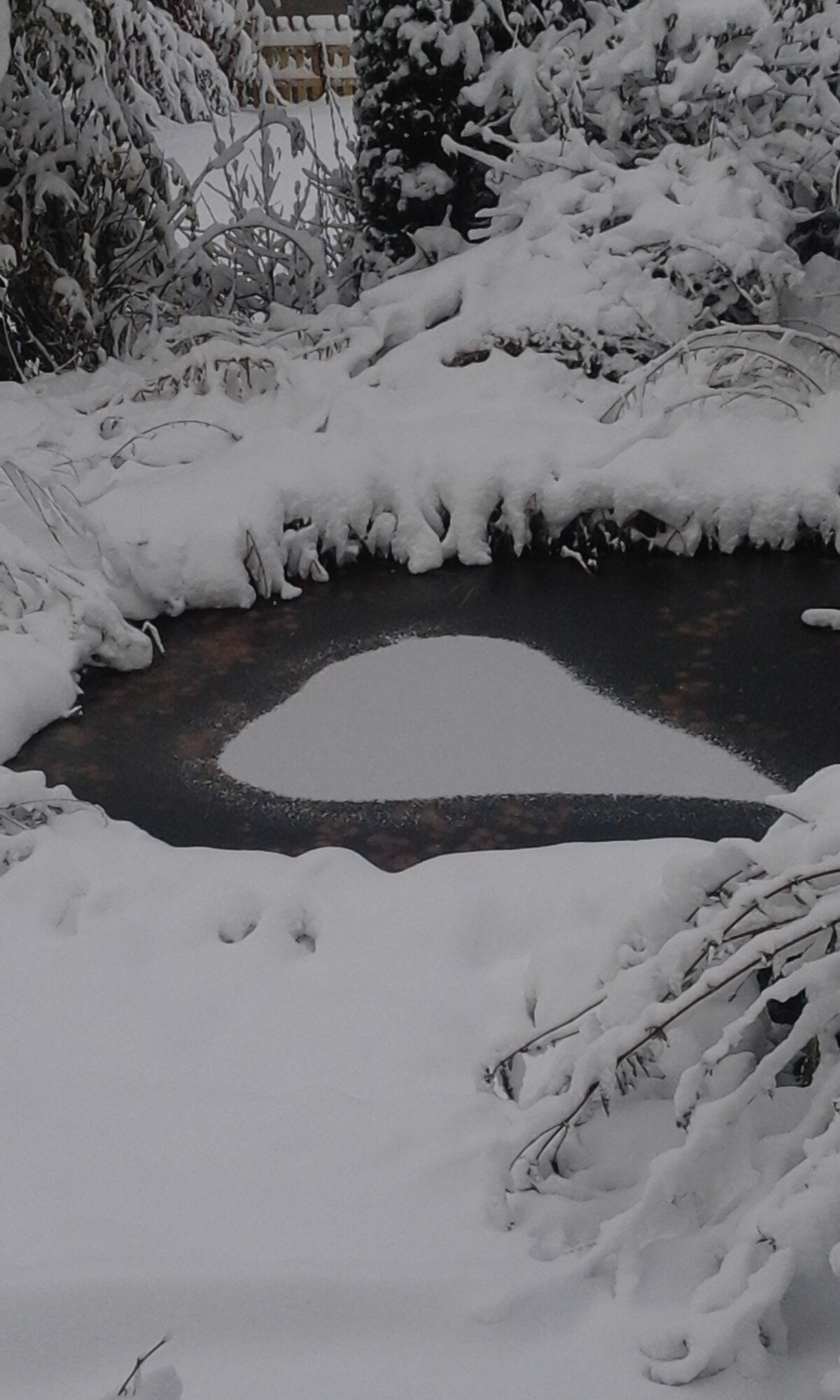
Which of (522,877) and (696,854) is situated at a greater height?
(696,854)

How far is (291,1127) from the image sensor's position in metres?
1.83

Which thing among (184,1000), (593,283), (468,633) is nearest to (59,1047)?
(184,1000)

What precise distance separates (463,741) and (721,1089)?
5.20ft

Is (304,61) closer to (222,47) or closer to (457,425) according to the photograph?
(222,47)

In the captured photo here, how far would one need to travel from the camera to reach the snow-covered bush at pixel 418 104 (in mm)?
4977

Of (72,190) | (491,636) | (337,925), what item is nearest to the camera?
(337,925)

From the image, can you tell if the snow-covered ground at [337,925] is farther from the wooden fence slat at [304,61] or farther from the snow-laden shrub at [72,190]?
the wooden fence slat at [304,61]

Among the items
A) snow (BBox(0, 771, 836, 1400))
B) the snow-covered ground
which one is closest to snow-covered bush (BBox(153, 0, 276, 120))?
the snow-covered ground

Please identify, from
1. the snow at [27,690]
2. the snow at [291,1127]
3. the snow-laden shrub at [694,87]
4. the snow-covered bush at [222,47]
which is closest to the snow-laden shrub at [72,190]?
the snow-laden shrub at [694,87]

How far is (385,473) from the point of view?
400 cm

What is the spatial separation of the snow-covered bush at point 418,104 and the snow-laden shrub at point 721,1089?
13.3ft

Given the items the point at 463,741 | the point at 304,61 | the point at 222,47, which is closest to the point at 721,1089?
the point at 463,741

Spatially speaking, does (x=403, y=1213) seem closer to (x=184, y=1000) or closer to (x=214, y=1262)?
(x=214, y=1262)

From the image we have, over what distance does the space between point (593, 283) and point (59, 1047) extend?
11.1 feet
